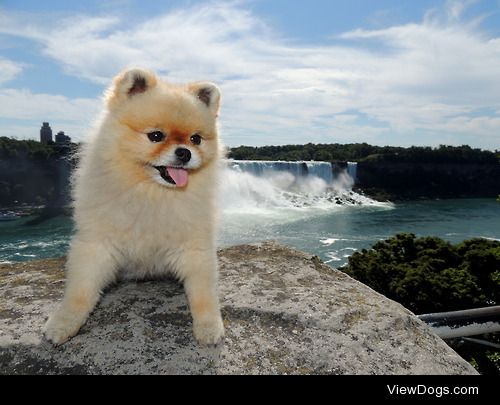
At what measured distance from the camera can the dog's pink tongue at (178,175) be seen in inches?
104

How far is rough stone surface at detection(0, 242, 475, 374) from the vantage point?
227cm

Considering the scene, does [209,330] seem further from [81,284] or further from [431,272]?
[431,272]

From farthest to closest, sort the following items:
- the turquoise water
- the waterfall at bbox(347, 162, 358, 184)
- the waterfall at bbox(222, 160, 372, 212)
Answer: the waterfall at bbox(347, 162, 358, 184) → the waterfall at bbox(222, 160, 372, 212) → the turquoise water

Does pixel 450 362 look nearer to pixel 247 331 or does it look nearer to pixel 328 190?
pixel 247 331

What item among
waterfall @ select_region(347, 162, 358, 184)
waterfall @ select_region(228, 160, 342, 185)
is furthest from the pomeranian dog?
waterfall @ select_region(347, 162, 358, 184)

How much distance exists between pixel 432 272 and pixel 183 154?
2080cm

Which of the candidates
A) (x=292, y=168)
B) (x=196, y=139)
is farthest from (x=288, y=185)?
(x=196, y=139)

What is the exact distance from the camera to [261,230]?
175ft

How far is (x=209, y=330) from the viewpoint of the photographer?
246cm

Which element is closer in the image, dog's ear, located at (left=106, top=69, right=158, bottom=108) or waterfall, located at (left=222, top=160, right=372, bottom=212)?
dog's ear, located at (left=106, top=69, right=158, bottom=108)

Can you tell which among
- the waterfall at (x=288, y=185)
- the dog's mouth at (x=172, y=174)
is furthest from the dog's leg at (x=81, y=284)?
the waterfall at (x=288, y=185)

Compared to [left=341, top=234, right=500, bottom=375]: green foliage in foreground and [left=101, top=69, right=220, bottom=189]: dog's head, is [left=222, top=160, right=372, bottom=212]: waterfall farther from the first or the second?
[left=101, top=69, right=220, bottom=189]: dog's head

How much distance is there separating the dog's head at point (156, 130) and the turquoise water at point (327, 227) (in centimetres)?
3672
